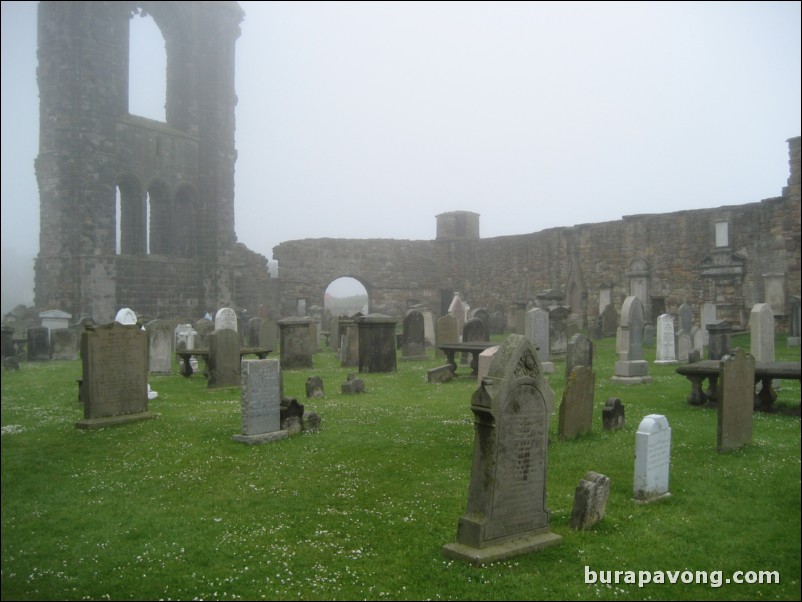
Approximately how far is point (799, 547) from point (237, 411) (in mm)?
7802

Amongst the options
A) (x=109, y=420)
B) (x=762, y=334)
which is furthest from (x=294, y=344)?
(x=762, y=334)

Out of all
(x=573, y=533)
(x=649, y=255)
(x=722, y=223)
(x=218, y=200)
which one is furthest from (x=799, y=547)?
(x=218, y=200)

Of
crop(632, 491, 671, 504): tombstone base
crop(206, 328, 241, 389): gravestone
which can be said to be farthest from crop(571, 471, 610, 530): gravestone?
crop(206, 328, 241, 389): gravestone

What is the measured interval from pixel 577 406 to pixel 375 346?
7.66m

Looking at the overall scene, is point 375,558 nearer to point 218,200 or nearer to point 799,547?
point 799,547

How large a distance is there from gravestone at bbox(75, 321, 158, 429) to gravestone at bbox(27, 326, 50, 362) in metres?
9.58

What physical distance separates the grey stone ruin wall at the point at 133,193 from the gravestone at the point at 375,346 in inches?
313

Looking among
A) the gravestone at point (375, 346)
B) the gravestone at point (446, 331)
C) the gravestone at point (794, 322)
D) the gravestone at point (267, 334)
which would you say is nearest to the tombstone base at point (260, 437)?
the gravestone at point (375, 346)

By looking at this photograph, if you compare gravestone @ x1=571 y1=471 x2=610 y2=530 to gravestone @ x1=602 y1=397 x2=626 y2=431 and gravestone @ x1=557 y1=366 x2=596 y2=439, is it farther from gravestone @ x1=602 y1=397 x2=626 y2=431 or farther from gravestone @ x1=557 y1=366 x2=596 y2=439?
gravestone @ x1=602 y1=397 x2=626 y2=431

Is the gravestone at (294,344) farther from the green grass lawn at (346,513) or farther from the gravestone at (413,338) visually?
the green grass lawn at (346,513)

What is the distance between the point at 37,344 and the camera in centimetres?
1745

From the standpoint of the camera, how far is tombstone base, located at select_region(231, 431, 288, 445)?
8062 mm

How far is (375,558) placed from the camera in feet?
16.0

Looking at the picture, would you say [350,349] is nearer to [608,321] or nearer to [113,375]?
[113,375]
